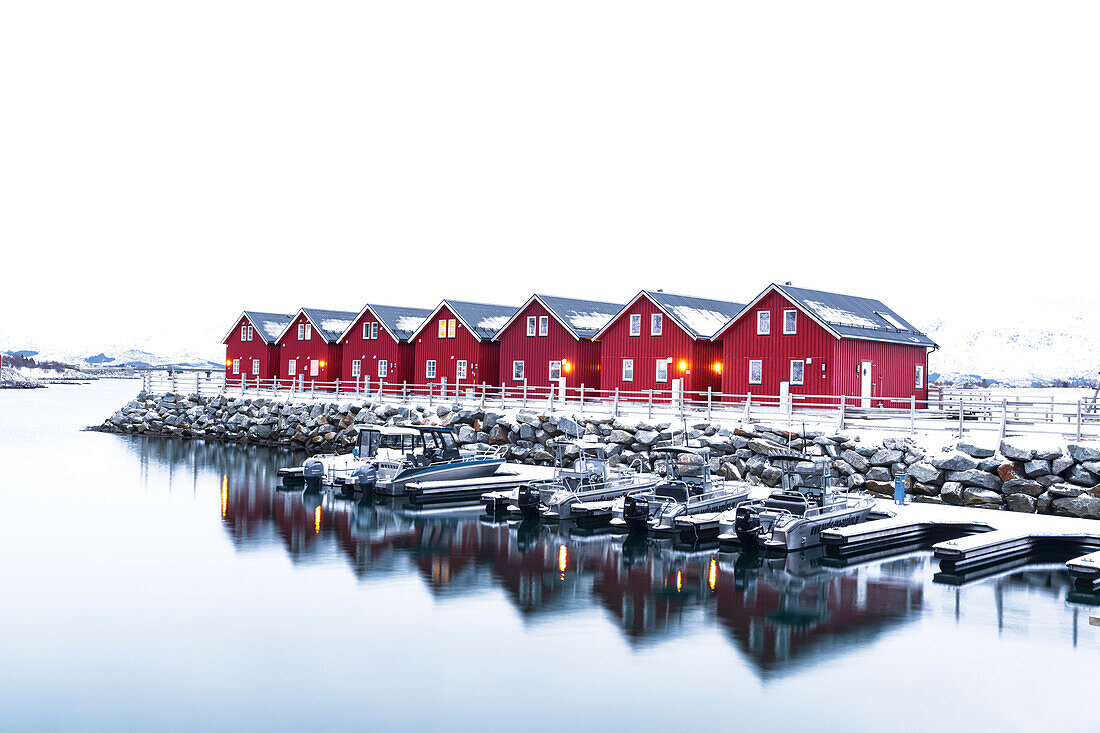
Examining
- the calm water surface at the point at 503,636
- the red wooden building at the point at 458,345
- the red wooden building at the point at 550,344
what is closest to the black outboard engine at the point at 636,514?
the calm water surface at the point at 503,636

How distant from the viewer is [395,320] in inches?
2338

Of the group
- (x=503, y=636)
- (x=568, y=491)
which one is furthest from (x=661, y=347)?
(x=503, y=636)

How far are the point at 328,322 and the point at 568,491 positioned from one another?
3840cm

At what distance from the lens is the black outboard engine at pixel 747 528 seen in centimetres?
2254

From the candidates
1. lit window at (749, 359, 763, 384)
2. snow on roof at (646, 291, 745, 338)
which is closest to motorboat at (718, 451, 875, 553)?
lit window at (749, 359, 763, 384)

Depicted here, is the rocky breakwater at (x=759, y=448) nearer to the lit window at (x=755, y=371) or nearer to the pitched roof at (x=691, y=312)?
the lit window at (x=755, y=371)

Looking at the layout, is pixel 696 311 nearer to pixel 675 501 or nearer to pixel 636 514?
pixel 675 501

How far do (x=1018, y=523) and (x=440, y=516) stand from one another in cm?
1520

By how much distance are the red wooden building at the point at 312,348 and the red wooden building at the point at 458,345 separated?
6787 mm

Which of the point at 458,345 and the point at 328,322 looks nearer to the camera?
the point at 458,345

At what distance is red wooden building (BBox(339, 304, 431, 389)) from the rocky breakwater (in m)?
6.41

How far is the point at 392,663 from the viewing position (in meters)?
15.0

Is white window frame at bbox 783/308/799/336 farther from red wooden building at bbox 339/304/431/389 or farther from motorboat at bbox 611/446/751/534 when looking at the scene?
red wooden building at bbox 339/304/431/389

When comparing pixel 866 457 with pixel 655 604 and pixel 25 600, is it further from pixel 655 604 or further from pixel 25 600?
pixel 25 600
